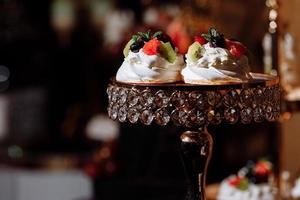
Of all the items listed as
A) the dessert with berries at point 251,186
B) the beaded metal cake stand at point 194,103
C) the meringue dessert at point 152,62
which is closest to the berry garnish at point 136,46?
the meringue dessert at point 152,62

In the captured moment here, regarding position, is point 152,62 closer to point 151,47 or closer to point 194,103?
point 151,47

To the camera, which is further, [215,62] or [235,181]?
[235,181]

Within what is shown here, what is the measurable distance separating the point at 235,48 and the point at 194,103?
0.22 m

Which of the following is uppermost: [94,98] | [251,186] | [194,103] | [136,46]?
[136,46]

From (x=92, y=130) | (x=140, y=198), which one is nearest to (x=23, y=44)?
(x=92, y=130)

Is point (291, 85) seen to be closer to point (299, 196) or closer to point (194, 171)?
point (299, 196)

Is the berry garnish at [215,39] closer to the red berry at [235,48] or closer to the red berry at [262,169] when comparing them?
the red berry at [235,48]

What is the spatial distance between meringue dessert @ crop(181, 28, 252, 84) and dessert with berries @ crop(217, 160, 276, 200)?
84 cm

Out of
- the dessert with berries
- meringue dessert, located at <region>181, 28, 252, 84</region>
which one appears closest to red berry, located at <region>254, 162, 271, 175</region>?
the dessert with berries

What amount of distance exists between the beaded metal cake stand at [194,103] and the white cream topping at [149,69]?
0.15ft

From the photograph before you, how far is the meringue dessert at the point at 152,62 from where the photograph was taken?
215cm

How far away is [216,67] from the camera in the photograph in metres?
2.12

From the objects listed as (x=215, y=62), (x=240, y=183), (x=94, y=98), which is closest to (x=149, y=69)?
(x=215, y=62)

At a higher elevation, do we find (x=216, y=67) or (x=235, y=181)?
(x=216, y=67)
